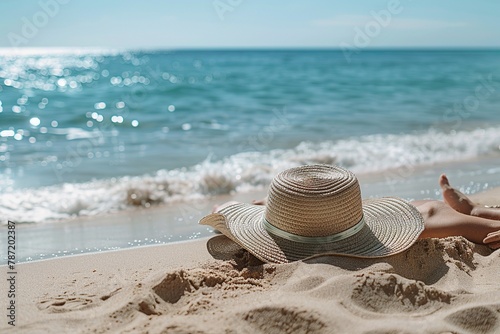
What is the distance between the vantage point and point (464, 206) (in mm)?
4113

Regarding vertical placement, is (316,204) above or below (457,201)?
above

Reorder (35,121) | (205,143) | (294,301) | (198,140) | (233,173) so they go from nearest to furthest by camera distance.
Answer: (294,301) < (233,173) < (205,143) < (198,140) < (35,121)

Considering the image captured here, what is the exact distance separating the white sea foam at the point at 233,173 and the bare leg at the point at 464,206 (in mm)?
2542

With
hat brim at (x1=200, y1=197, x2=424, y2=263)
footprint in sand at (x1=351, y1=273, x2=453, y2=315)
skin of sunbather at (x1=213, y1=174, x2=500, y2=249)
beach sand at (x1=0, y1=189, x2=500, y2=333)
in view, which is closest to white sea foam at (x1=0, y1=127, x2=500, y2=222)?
beach sand at (x1=0, y1=189, x2=500, y2=333)

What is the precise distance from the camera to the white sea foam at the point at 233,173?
546 cm

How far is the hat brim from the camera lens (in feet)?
10.8

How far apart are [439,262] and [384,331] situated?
3.63 feet

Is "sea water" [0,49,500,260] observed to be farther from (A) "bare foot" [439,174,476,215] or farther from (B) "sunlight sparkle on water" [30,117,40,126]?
(A) "bare foot" [439,174,476,215]

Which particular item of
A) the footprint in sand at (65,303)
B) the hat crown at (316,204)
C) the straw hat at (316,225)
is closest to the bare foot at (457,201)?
the straw hat at (316,225)

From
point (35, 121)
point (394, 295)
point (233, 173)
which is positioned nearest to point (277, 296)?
point (394, 295)

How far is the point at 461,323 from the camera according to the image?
263 centimetres

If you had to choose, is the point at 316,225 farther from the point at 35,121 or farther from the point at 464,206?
the point at 35,121

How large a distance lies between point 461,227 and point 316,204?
1.20 m

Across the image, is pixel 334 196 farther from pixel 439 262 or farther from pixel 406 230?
pixel 439 262
